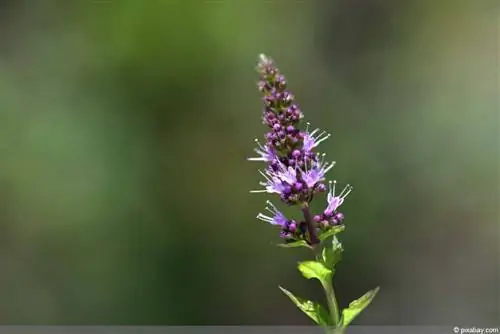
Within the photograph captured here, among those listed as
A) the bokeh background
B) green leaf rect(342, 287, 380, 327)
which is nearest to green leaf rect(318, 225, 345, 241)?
green leaf rect(342, 287, 380, 327)

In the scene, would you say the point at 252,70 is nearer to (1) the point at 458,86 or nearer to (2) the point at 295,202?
(1) the point at 458,86

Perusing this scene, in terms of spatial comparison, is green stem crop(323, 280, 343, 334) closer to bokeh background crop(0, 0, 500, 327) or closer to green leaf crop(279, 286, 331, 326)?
green leaf crop(279, 286, 331, 326)

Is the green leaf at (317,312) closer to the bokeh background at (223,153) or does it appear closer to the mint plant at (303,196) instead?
the mint plant at (303,196)

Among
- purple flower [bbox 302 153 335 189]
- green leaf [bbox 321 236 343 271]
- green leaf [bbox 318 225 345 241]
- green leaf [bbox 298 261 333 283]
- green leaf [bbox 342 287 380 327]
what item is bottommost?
green leaf [bbox 342 287 380 327]

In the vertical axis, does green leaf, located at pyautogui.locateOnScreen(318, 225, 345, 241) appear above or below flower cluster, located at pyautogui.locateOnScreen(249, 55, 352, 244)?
below

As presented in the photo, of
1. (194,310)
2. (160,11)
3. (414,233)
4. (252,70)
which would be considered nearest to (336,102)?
(252,70)

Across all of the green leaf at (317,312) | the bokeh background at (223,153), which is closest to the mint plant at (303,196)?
the green leaf at (317,312)

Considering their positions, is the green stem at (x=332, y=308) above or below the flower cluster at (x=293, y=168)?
below

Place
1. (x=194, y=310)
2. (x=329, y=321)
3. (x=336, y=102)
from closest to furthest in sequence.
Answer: (x=329, y=321)
(x=194, y=310)
(x=336, y=102)
